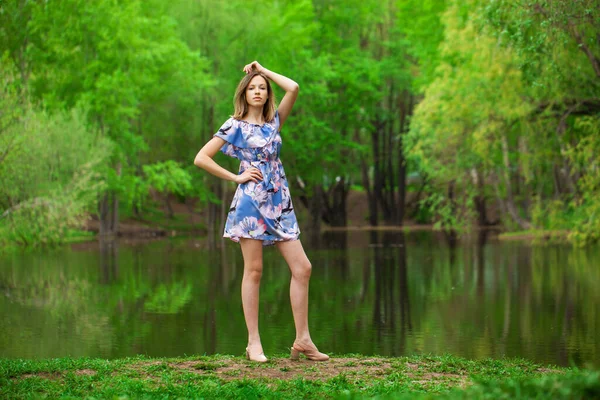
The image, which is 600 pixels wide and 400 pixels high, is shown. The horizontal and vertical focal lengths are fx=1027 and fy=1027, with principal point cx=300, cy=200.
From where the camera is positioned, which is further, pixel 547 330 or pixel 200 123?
pixel 200 123

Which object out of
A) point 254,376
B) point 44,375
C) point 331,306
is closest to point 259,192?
point 254,376

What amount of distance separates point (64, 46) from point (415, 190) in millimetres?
26957

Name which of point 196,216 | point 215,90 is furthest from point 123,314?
point 196,216

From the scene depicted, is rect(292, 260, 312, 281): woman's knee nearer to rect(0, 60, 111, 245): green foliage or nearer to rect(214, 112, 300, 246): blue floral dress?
rect(214, 112, 300, 246): blue floral dress

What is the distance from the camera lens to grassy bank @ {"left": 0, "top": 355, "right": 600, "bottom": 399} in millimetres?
6387

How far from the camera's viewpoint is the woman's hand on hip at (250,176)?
310 inches

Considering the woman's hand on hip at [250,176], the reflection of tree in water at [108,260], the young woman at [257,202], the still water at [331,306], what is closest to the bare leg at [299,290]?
the young woman at [257,202]

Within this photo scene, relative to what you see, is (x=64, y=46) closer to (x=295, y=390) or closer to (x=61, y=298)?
(x=61, y=298)

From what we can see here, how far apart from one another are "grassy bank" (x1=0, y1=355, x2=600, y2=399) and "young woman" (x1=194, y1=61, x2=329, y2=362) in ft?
1.09

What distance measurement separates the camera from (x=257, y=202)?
311 inches

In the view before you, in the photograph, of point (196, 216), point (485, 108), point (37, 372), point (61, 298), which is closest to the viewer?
point (37, 372)

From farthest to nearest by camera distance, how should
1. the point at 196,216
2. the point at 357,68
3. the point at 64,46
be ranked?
the point at 196,216 → the point at 357,68 → the point at 64,46

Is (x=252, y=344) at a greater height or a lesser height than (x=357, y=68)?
lesser

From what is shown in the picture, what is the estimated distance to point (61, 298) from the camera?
16.4 m
